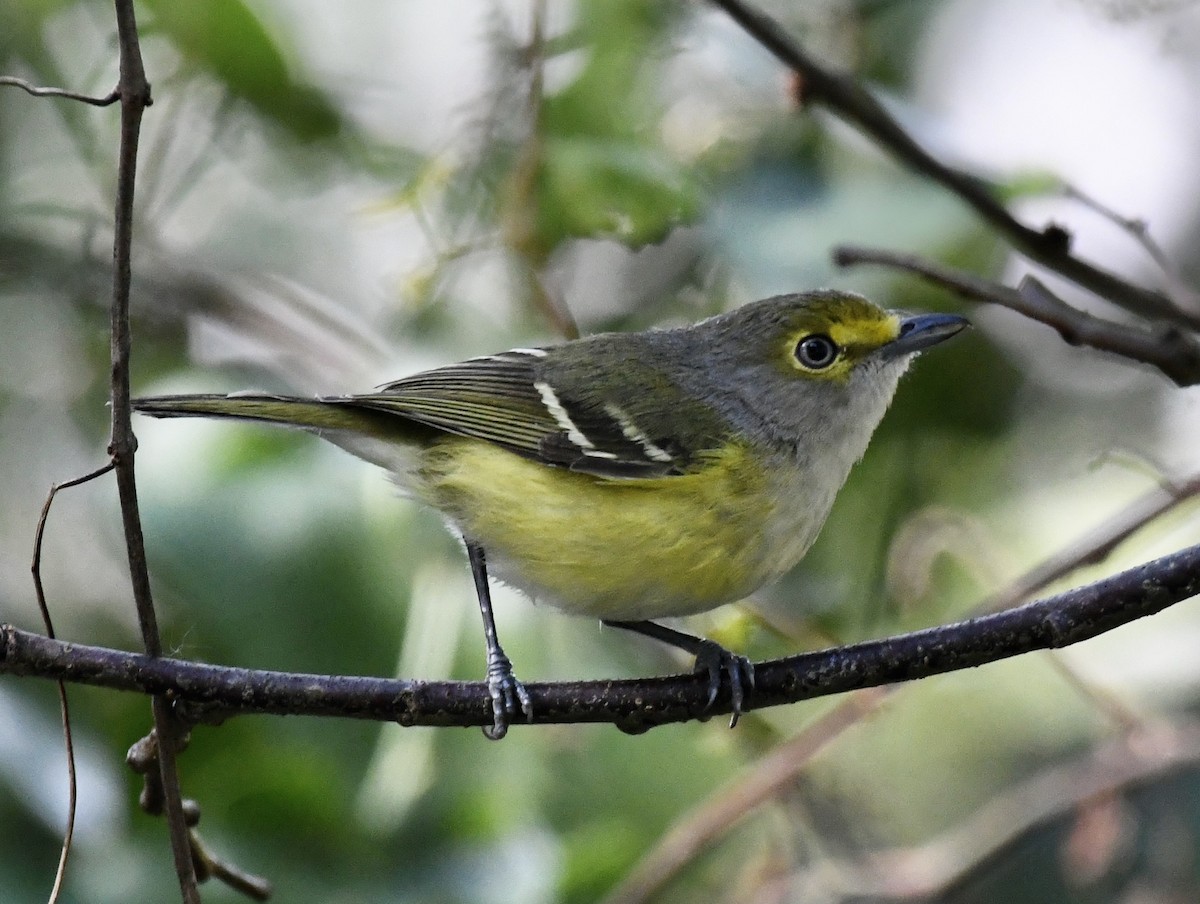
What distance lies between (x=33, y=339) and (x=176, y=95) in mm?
899

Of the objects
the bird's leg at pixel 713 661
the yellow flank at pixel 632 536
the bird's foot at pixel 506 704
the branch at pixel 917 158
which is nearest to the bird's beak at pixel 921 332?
the branch at pixel 917 158

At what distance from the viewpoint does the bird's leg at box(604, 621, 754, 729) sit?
240 cm

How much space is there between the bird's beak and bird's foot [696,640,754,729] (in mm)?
832

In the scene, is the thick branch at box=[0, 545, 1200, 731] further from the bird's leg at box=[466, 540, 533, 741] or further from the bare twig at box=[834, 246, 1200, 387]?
the bare twig at box=[834, 246, 1200, 387]

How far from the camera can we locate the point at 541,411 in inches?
131

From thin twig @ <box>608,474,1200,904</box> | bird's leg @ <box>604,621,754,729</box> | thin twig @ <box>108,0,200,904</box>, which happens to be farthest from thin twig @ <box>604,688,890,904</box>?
thin twig @ <box>108,0,200,904</box>

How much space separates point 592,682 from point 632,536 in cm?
69

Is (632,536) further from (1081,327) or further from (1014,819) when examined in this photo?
(1014,819)

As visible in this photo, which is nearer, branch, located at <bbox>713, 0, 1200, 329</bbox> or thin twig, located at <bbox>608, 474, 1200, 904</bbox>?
branch, located at <bbox>713, 0, 1200, 329</bbox>

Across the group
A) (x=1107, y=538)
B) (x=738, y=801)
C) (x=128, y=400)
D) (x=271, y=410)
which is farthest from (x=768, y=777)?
(x=128, y=400)

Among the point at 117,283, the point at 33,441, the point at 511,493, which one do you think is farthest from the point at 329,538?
the point at 117,283

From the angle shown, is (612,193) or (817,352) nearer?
(817,352)

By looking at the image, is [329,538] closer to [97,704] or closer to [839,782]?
[97,704]

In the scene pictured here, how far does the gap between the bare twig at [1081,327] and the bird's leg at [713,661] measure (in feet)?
2.41
